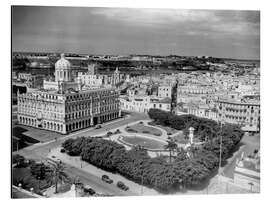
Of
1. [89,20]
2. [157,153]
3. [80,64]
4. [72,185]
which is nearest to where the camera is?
[72,185]

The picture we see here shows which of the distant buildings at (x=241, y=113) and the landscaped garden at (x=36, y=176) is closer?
the landscaped garden at (x=36, y=176)

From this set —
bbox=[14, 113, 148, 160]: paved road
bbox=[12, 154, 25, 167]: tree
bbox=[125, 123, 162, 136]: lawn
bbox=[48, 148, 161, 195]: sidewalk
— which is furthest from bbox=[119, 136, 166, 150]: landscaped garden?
bbox=[12, 154, 25, 167]: tree

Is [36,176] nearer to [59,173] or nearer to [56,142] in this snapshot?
[59,173]

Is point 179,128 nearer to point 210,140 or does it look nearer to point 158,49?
point 210,140

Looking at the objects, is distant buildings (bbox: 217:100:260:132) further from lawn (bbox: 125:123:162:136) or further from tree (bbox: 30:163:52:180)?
tree (bbox: 30:163:52:180)

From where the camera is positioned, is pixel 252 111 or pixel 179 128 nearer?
pixel 252 111

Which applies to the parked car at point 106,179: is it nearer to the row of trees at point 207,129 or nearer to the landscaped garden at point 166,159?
the landscaped garden at point 166,159

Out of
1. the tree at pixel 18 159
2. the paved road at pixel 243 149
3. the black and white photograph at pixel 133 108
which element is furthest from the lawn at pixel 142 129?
the tree at pixel 18 159
